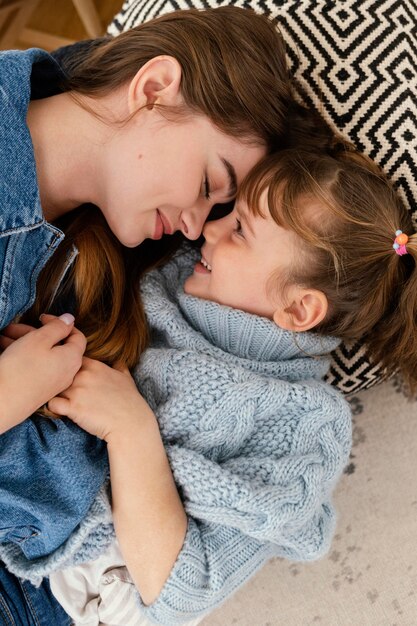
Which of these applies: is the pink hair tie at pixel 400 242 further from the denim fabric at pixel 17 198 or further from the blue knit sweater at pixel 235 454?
the denim fabric at pixel 17 198

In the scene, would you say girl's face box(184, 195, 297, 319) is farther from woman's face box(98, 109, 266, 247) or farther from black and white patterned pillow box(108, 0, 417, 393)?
black and white patterned pillow box(108, 0, 417, 393)

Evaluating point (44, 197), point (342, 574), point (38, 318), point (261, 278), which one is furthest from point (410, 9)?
point (342, 574)

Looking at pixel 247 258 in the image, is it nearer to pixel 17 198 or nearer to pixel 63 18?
pixel 17 198

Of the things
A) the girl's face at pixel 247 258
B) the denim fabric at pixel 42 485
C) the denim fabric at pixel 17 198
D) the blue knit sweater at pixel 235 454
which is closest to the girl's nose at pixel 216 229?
the girl's face at pixel 247 258

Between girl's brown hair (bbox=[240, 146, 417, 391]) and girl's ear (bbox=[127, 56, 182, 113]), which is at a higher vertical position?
girl's ear (bbox=[127, 56, 182, 113])

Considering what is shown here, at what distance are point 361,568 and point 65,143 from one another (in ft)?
3.07

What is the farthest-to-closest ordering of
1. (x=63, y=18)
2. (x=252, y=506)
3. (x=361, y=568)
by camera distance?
(x=63, y=18) → (x=361, y=568) → (x=252, y=506)

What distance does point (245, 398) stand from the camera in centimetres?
89

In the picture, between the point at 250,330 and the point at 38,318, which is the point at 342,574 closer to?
the point at 250,330

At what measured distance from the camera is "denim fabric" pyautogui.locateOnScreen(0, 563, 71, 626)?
89cm

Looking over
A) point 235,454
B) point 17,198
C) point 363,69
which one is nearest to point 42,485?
point 235,454

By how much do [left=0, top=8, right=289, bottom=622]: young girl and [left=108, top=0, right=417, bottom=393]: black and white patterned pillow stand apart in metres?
0.10

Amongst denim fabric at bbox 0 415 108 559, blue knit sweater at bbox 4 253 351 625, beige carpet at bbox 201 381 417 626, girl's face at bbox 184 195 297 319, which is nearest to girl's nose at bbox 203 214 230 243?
girl's face at bbox 184 195 297 319

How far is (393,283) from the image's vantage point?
0.99m
